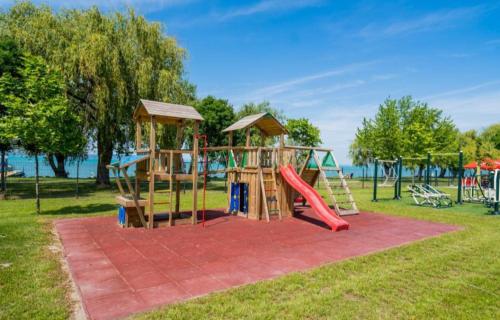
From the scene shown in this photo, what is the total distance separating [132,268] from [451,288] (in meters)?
5.11

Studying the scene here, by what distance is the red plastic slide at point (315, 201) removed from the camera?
9148mm

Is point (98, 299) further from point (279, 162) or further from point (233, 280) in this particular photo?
point (279, 162)

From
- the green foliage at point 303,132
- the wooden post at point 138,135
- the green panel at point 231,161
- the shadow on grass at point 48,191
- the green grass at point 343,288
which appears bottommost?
the shadow on grass at point 48,191

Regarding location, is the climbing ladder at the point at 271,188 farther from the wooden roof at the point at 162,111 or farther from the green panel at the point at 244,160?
the wooden roof at the point at 162,111

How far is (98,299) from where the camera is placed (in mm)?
4219

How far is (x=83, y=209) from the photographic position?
12.1 metres

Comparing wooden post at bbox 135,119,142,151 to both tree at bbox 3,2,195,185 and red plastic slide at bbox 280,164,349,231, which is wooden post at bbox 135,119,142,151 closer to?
red plastic slide at bbox 280,164,349,231

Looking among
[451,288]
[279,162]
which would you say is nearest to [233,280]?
[451,288]

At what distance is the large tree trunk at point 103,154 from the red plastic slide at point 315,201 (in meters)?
12.4

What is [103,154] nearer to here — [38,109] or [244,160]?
[38,109]

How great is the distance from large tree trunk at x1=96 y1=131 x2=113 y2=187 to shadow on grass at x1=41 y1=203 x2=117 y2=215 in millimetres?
6863

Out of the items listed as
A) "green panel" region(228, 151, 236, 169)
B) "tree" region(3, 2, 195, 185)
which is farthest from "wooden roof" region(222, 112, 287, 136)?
"tree" region(3, 2, 195, 185)

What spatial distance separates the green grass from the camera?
12.7 ft

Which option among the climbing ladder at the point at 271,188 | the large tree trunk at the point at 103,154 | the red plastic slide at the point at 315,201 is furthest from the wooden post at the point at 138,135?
the large tree trunk at the point at 103,154
